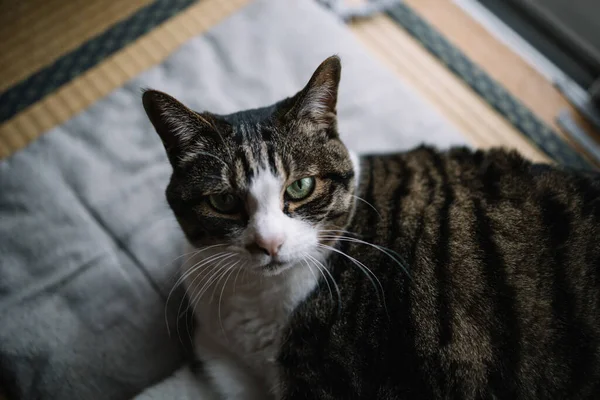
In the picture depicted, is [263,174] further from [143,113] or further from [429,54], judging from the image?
[429,54]

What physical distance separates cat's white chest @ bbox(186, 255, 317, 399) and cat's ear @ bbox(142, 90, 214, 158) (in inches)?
11.5

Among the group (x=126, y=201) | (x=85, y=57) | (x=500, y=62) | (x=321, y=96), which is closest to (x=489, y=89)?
(x=500, y=62)

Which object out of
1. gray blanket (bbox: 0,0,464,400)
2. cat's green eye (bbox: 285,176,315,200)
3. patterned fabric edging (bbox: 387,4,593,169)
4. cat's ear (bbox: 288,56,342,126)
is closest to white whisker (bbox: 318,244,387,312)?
cat's green eye (bbox: 285,176,315,200)

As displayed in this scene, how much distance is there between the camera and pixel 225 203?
979 mm

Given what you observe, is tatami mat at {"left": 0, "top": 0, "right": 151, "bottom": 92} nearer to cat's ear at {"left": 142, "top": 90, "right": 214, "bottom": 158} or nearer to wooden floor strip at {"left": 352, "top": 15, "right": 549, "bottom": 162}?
wooden floor strip at {"left": 352, "top": 15, "right": 549, "bottom": 162}

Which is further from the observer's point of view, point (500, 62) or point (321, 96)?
point (500, 62)

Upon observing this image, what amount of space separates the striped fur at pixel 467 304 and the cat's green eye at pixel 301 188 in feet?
0.57

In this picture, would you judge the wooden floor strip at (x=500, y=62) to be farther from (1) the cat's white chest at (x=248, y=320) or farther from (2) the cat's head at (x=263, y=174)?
(1) the cat's white chest at (x=248, y=320)

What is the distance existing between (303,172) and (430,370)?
45 centimetres

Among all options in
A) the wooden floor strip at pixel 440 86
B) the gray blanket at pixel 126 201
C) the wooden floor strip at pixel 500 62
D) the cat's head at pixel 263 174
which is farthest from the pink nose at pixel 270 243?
the wooden floor strip at pixel 500 62

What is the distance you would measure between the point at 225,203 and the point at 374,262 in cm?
33

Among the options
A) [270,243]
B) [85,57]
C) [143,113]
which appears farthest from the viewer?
[85,57]

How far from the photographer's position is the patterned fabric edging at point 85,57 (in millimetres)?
1636

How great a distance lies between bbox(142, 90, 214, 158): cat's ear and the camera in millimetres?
942
